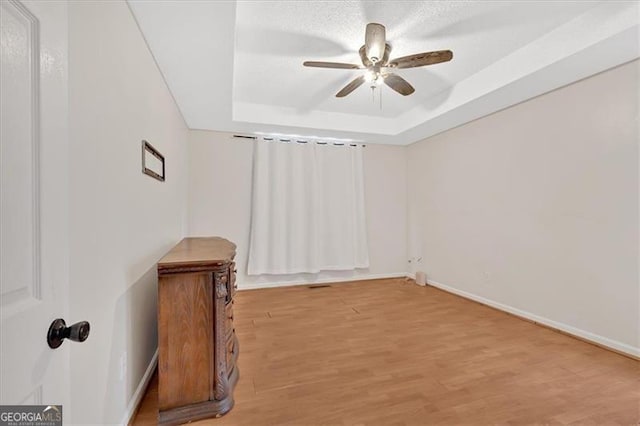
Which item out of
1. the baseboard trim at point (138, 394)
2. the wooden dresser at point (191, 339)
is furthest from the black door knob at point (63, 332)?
the baseboard trim at point (138, 394)

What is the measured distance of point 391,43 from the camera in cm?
244

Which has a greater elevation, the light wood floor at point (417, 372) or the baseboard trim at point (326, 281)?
the baseboard trim at point (326, 281)

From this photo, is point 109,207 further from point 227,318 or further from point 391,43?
point 391,43

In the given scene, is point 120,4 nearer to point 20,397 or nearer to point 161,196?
point 161,196

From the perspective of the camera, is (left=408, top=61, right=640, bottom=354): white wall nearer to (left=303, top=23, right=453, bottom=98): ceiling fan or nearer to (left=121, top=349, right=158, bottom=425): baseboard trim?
(left=303, top=23, right=453, bottom=98): ceiling fan

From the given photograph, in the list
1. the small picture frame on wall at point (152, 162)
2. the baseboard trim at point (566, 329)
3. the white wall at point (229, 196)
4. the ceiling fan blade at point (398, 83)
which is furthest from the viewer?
the white wall at point (229, 196)

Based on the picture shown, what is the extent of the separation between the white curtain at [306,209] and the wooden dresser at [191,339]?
2555 millimetres

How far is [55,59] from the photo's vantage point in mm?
685

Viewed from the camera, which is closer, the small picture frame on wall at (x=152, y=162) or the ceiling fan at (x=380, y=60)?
the small picture frame on wall at (x=152, y=162)

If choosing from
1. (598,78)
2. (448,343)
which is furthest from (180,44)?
(598,78)

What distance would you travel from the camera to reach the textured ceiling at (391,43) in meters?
1.91

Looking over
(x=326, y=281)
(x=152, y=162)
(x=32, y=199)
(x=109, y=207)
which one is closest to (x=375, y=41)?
(x=152, y=162)

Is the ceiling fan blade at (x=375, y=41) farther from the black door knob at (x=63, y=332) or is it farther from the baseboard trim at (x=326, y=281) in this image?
the baseboard trim at (x=326, y=281)

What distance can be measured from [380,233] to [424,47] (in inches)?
121
